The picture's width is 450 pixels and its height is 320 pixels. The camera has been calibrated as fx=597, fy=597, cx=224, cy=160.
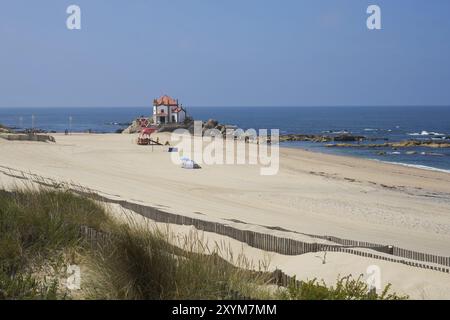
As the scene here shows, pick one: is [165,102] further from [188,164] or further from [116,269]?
[116,269]

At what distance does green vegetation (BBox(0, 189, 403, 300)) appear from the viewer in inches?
181

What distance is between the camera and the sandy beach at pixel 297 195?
823cm

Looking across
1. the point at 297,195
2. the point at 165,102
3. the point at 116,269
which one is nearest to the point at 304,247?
the point at 116,269

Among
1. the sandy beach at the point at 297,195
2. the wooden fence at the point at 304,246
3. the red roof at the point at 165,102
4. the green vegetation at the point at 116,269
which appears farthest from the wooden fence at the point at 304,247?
the red roof at the point at 165,102

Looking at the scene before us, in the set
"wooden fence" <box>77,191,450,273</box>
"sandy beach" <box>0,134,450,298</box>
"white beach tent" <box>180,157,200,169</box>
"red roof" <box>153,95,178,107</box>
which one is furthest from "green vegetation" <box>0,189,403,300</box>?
"red roof" <box>153,95,178,107</box>

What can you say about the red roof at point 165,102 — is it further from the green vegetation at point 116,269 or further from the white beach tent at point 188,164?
the green vegetation at point 116,269

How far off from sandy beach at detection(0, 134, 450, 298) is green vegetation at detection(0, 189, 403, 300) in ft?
6.71

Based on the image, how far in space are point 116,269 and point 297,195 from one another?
55.8ft

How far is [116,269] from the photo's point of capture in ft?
15.4

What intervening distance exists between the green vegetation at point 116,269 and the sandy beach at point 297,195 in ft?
6.71

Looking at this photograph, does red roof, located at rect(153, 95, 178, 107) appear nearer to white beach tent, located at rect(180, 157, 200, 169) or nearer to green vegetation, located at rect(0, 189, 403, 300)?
white beach tent, located at rect(180, 157, 200, 169)

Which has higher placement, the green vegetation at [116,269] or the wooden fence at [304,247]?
the green vegetation at [116,269]
